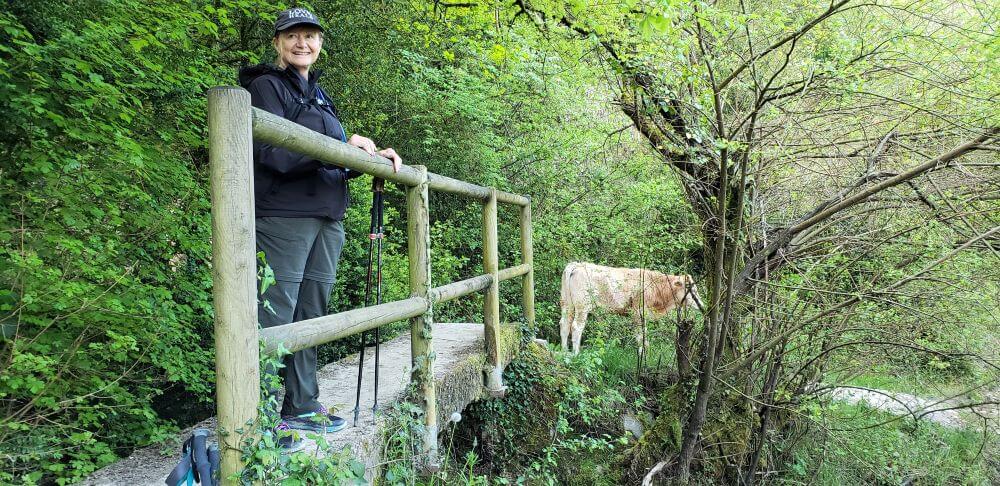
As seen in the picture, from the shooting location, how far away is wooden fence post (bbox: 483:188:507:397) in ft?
13.4

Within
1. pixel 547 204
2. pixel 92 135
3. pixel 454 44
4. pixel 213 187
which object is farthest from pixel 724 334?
pixel 454 44

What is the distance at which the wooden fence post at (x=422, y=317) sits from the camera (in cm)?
288

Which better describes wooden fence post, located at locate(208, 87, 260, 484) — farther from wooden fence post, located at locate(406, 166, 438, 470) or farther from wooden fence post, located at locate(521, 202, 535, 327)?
wooden fence post, located at locate(521, 202, 535, 327)

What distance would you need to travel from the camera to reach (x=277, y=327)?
181cm

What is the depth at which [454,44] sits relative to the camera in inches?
364

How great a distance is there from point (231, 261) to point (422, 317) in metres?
1.39

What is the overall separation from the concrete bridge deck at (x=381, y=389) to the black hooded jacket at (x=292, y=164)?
2.82 feet

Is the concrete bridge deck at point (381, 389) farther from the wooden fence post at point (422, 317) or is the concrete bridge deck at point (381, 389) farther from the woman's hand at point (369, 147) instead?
the woman's hand at point (369, 147)

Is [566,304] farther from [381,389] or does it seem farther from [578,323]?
[381,389]

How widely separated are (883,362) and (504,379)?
9.86 ft

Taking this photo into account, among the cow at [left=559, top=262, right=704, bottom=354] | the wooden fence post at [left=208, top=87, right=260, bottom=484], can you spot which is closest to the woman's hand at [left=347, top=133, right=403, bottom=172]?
the wooden fence post at [left=208, top=87, right=260, bottom=484]

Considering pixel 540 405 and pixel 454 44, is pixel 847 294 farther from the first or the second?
pixel 454 44

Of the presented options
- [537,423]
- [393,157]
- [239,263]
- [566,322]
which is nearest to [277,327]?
[239,263]

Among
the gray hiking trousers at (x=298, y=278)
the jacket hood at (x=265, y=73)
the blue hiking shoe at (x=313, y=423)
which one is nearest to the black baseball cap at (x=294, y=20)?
the jacket hood at (x=265, y=73)
